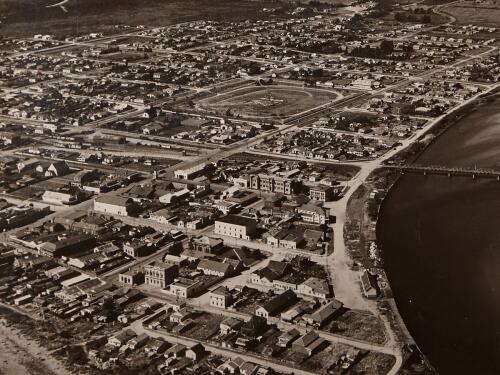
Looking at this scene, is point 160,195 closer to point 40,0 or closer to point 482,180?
point 482,180

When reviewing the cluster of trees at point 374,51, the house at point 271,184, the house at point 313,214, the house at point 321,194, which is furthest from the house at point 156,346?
the cluster of trees at point 374,51

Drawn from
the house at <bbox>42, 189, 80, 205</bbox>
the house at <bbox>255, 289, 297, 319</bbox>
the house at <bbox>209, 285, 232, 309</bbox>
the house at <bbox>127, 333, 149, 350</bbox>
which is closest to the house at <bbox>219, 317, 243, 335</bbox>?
the house at <bbox>255, 289, 297, 319</bbox>

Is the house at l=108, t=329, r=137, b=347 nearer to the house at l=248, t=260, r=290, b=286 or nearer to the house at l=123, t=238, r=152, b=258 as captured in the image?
the house at l=248, t=260, r=290, b=286

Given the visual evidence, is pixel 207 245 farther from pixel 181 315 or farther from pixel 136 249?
pixel 181 315

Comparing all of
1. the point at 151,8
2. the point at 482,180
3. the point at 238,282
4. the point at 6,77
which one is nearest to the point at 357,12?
the point at 151,8

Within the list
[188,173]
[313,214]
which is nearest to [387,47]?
[188,173]

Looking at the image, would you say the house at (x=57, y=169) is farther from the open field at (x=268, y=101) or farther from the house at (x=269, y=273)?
the house at (x=269, y=273)
